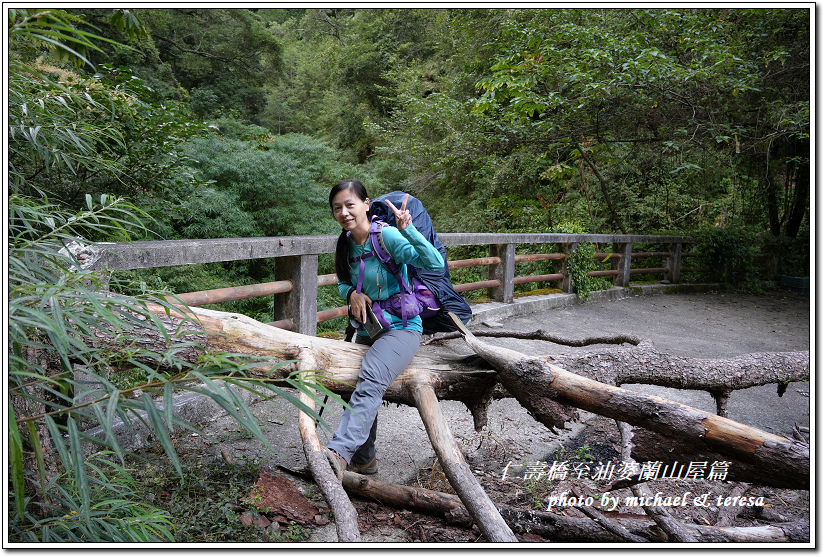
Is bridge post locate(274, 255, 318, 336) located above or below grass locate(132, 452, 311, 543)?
above

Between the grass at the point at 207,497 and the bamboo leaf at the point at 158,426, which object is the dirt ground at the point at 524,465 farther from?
the bamboo leaf at the point at 158,426

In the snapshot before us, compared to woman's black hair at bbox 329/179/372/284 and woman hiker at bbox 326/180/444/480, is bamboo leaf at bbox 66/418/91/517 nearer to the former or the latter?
woman hiker at bbox 326/180/444/480

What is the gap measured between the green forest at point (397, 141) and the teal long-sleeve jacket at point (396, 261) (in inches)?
29.6

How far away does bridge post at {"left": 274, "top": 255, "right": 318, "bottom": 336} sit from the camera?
341cm

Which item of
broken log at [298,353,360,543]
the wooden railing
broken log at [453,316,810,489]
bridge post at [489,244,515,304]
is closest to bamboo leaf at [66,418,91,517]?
broken log at [298,353,360,543]

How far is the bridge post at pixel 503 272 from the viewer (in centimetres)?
610

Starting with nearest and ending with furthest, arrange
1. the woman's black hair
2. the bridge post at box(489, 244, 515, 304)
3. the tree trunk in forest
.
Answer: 1. the woman's black hair
2. the bridge post at box(489, 244, 515, 304)
3. the tree trunk in forest

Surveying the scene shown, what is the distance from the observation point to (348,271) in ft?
7.15

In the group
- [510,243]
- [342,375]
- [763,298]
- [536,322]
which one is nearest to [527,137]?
[510,243]

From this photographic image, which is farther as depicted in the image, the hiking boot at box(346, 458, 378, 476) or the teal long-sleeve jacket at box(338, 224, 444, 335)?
the hiking boot at box(346, 458, 378, 476)

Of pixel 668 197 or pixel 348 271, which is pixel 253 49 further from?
pixel 348 271

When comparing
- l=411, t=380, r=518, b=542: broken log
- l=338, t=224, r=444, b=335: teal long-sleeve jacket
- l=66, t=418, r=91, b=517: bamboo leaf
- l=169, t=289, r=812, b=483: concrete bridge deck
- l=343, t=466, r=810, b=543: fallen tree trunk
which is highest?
l=338, t=224, r=444, b=335: teal long-sleeve jacket

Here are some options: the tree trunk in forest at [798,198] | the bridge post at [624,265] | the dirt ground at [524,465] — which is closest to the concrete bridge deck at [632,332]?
the dirt ground at [524,465]

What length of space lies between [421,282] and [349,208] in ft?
1.43
